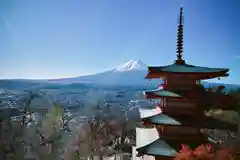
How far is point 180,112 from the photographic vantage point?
2240mm

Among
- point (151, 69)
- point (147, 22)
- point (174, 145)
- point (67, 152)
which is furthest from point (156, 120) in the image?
point (67, 152)

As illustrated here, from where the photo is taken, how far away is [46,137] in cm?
294

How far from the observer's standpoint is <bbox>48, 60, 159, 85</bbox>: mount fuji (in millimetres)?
2711

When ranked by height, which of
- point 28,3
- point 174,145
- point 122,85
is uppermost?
point 28,3

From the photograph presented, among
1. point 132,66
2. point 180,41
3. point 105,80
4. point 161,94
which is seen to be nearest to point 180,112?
point 161,94

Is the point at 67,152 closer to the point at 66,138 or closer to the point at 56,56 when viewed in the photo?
the point at 66,138

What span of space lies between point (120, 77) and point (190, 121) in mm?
776

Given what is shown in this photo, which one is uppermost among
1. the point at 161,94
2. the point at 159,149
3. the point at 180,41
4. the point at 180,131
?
the point at 180,41

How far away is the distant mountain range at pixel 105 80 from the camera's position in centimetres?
273

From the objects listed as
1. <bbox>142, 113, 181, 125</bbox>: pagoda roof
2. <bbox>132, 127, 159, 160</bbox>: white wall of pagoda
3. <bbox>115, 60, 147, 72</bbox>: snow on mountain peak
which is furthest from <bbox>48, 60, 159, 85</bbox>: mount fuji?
<bbox>142, 113, 181, 125</bbox>: pagoda roof

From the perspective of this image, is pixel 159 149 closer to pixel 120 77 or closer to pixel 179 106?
pixel 179 106

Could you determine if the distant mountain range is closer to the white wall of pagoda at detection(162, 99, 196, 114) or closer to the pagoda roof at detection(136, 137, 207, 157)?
the white wall of pagoda at detection(162, 99, 196, 114)

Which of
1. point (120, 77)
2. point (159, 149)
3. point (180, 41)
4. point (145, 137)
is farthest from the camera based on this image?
point (120, 77)

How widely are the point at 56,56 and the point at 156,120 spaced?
103 cm
